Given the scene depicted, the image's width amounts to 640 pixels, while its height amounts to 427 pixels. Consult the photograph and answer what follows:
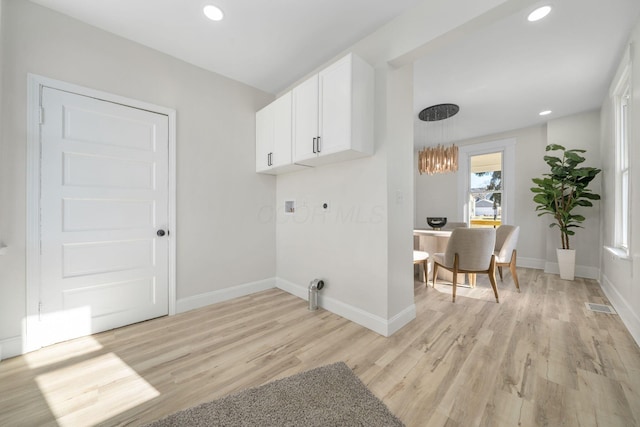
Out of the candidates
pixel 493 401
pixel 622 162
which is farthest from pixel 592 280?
pixel 493 401

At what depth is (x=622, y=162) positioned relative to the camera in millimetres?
2783

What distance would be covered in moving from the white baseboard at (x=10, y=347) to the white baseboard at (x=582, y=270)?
661cm

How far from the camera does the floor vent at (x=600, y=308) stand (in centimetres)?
259

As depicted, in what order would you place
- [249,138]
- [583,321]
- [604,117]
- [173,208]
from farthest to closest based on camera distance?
[604,117] < [249,138] < [173,208] < [583,321]

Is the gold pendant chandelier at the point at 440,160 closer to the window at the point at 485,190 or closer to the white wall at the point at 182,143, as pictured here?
the window at the point at 485,190

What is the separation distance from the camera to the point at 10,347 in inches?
71.3

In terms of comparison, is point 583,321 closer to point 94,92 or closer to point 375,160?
point 375,160

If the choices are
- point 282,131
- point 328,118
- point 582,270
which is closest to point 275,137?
point 282,131

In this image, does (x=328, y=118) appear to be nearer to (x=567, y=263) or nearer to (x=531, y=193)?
(x=567, y=263)

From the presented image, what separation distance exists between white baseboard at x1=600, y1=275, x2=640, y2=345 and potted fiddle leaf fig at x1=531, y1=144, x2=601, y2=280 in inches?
22.0

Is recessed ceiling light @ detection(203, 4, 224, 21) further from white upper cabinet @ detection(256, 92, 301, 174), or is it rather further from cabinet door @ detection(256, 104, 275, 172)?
cabinet door @ detection(256, 104, 275, 172)

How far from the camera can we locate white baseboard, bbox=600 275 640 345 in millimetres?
2023

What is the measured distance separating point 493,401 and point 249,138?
326cm

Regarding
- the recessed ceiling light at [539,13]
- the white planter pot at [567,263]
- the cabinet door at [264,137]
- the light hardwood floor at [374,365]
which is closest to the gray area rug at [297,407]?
the light hardwood floor at [374,365]
